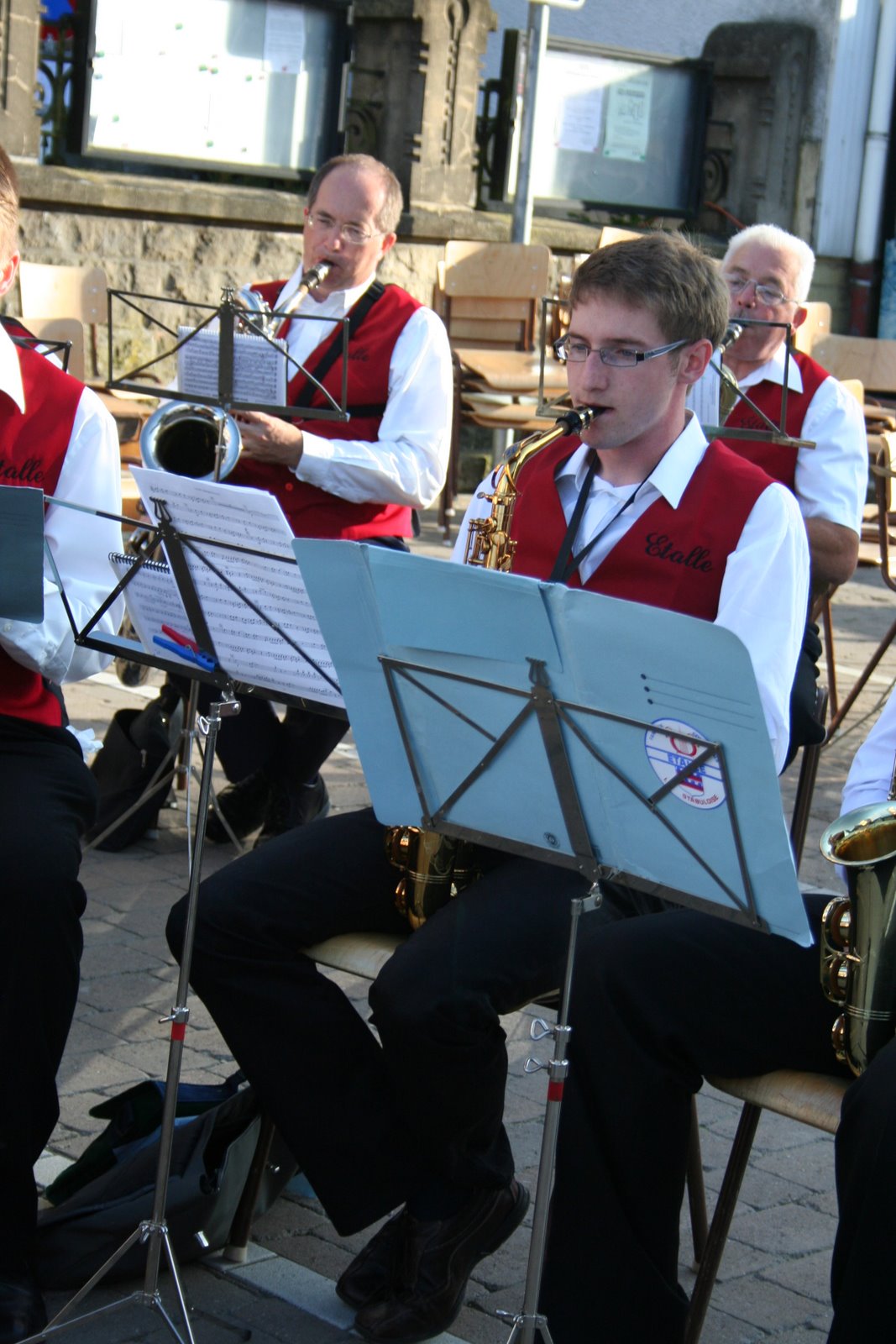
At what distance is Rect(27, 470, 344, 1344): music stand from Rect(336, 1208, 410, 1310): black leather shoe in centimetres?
25

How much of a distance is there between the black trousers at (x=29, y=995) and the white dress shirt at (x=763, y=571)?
0.93 meters

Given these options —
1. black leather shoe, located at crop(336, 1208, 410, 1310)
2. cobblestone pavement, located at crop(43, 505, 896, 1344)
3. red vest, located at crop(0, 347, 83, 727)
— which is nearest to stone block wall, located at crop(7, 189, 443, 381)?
cobblestone pavement, located at crop(43, 505, 896, 1344)

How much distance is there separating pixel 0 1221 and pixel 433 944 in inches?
28.4

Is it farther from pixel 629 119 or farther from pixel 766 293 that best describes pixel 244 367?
pixel 629 119

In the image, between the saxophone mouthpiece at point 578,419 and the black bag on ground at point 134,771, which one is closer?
the saxophone mouthpiece at point 578,419

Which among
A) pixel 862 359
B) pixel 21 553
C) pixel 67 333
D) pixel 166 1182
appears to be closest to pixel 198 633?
pixel 21 553

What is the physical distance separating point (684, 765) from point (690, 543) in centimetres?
81

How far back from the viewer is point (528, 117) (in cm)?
898

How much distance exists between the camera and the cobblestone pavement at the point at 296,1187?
2447 millimetres

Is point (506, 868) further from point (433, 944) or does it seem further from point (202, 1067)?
point (202, 1067)

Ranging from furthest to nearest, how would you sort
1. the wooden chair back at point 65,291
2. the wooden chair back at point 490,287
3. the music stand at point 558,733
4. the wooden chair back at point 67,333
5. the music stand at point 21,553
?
the wooden chair back at point 490,287, the wooden chair back at point 65,291, the wooden chair back at point 67,333, the music stand at point 21,553, the music stand at point 558,733

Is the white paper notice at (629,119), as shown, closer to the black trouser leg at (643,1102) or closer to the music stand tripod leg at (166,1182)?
the music stand tripod leg at (166,1182)

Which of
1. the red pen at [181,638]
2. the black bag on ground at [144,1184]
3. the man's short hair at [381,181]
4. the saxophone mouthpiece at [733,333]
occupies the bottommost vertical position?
the black bag on ground at [144,1184]

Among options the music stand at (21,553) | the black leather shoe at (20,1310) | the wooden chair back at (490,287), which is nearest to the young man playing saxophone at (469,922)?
the black leather shoe at (20,1310)
